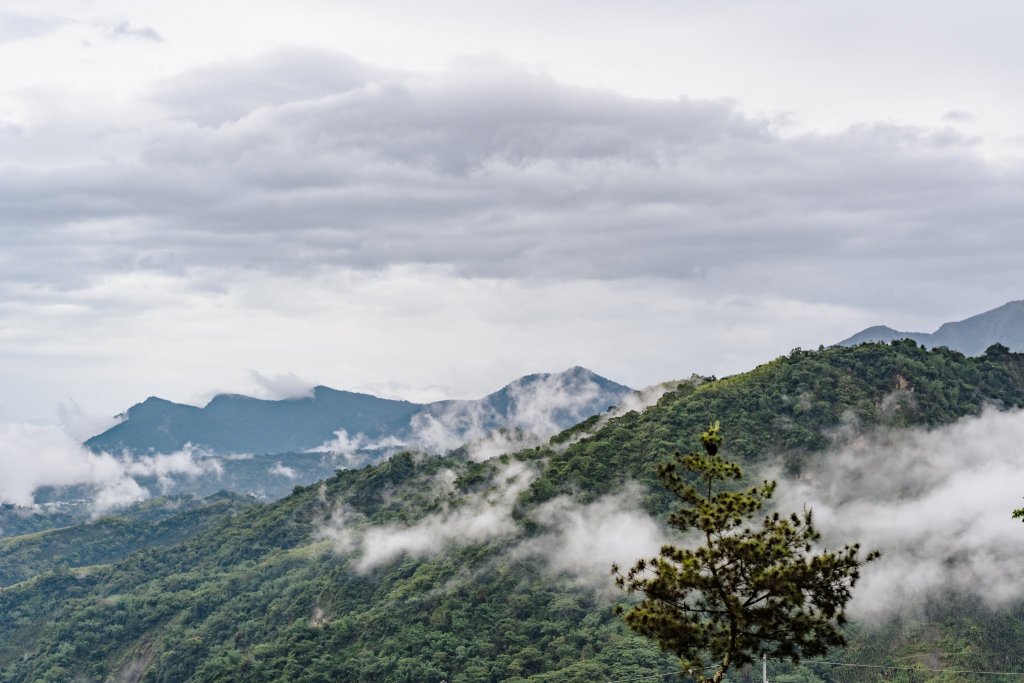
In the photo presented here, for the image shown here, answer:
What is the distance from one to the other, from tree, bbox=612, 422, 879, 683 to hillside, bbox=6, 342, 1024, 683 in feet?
232

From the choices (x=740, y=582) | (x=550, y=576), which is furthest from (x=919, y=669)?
(x=740, y=582)

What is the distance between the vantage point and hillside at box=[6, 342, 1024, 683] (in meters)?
107

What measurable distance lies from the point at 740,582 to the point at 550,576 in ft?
329

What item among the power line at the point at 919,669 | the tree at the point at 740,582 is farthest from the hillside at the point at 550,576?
the tree at the point at 740,582

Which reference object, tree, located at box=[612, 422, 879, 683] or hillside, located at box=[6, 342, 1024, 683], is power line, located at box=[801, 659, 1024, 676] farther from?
tree, located at box=[612, 422, 879, 683]

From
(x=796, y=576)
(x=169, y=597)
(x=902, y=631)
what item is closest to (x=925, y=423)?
(x=902, y=631)

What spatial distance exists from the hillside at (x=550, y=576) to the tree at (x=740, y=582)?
232 feet

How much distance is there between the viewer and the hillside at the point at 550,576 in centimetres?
10662

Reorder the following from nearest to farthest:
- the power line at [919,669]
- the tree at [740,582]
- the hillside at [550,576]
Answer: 1. the tree at [740,582]
2. the power line at [919,669]
3. the hillside at [550,576]

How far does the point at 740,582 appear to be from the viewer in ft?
108

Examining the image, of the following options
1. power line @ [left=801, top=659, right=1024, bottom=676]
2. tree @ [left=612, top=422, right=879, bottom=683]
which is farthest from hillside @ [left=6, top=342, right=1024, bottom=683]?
tree @ [left=612, top=422, right=879, bottom=683]

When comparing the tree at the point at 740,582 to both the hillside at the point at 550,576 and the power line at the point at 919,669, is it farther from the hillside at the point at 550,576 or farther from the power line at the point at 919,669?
the hillside at the point at 550,576

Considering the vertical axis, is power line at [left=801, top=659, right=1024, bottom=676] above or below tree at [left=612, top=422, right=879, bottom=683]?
below

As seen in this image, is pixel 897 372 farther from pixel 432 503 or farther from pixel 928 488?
pixel 432 503
